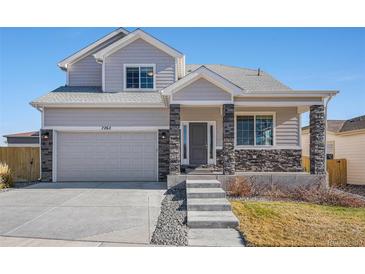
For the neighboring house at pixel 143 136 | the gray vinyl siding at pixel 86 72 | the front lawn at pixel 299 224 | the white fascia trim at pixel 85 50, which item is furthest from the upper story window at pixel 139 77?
the front lawn at pixel 299 224

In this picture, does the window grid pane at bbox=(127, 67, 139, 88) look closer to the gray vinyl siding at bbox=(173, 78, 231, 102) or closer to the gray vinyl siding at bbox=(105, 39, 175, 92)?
the gray vinyl siding at bbox=(105, 39, 175, 92)

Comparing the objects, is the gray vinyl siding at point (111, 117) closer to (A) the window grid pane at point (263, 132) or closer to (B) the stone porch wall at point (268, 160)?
(B) the stone porch wall at point (268, 160)

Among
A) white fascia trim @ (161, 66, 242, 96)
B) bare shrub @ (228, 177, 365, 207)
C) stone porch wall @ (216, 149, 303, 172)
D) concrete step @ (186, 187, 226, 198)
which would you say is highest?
white fascia trim @ (161, 66, 242, 96)

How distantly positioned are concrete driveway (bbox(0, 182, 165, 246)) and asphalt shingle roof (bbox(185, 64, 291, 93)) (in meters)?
6.26

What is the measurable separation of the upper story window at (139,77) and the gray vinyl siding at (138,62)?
0.64 ft

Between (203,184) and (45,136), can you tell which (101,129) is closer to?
(45,136)

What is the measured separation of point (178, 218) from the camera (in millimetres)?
7723

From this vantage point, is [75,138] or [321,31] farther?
[75,138]

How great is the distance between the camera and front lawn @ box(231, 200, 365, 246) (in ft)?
20.3

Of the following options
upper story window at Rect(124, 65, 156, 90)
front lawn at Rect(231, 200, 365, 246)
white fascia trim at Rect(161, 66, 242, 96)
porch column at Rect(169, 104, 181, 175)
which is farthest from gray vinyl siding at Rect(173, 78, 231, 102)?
front lawn at Rect(231, 200, 365, 246)

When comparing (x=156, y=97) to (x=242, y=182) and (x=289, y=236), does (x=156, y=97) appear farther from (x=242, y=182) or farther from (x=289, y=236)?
(x=289, y=236)

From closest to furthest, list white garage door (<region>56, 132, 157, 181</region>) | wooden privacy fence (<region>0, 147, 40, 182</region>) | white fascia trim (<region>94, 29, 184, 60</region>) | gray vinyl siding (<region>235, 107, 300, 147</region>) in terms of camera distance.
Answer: white garage door (<region>56, 132, 157, 181</region>) < gray vinyl siding (<region>235, 107, 300, 147</region>) < wooden privacy fence (<region>0, 147, 40, 182</region>) < white fascia trim (<region>94, 29, 184, 60</region>)

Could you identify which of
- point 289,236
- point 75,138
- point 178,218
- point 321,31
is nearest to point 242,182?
point 178,218

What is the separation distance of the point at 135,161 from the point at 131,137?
1.07m
